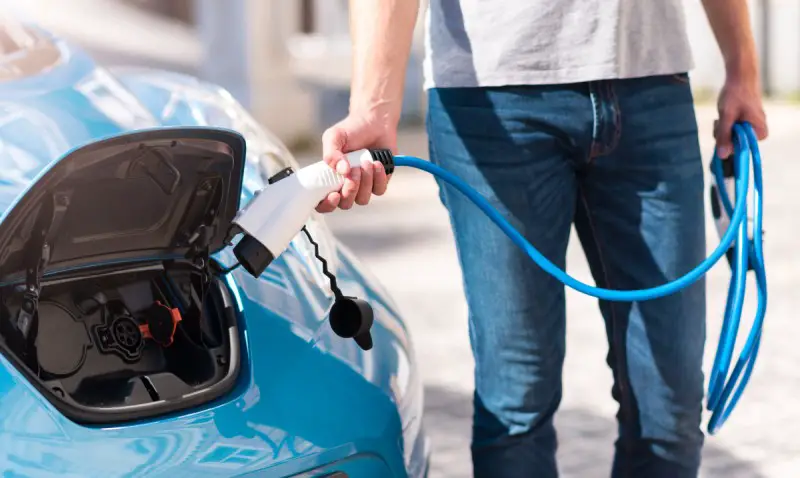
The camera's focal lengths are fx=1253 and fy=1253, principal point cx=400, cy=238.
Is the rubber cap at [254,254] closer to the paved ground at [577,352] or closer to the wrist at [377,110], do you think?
the wrist at [377,110]

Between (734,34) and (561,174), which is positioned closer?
(561,174)

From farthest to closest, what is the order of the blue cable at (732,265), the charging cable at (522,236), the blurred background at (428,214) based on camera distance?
1. the blurred background at (428,214)
2. the blue cable at (732,265)
3. the charging cable at (522,236)

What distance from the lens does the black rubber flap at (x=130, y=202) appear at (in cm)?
173

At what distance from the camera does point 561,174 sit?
7.36ft

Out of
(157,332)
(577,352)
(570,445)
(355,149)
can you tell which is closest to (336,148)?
(355,149)

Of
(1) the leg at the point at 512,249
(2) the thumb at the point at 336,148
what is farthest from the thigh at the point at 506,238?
(2) the thumb at the point at 336,148

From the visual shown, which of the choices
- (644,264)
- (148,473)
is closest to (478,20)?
(644,264)

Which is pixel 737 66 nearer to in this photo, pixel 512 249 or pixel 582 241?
pixel 582 241

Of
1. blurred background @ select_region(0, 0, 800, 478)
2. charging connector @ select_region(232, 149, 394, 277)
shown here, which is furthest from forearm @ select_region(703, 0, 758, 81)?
charging connector @ select_region(232, 149, 394, 277)

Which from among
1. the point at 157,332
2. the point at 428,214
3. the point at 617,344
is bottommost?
the point at 428,214

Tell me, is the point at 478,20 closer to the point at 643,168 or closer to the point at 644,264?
the point at 643,168

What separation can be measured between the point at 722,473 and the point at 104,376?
85.7 inches

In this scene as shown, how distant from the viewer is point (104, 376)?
6.15 feet

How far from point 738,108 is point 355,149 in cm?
91
